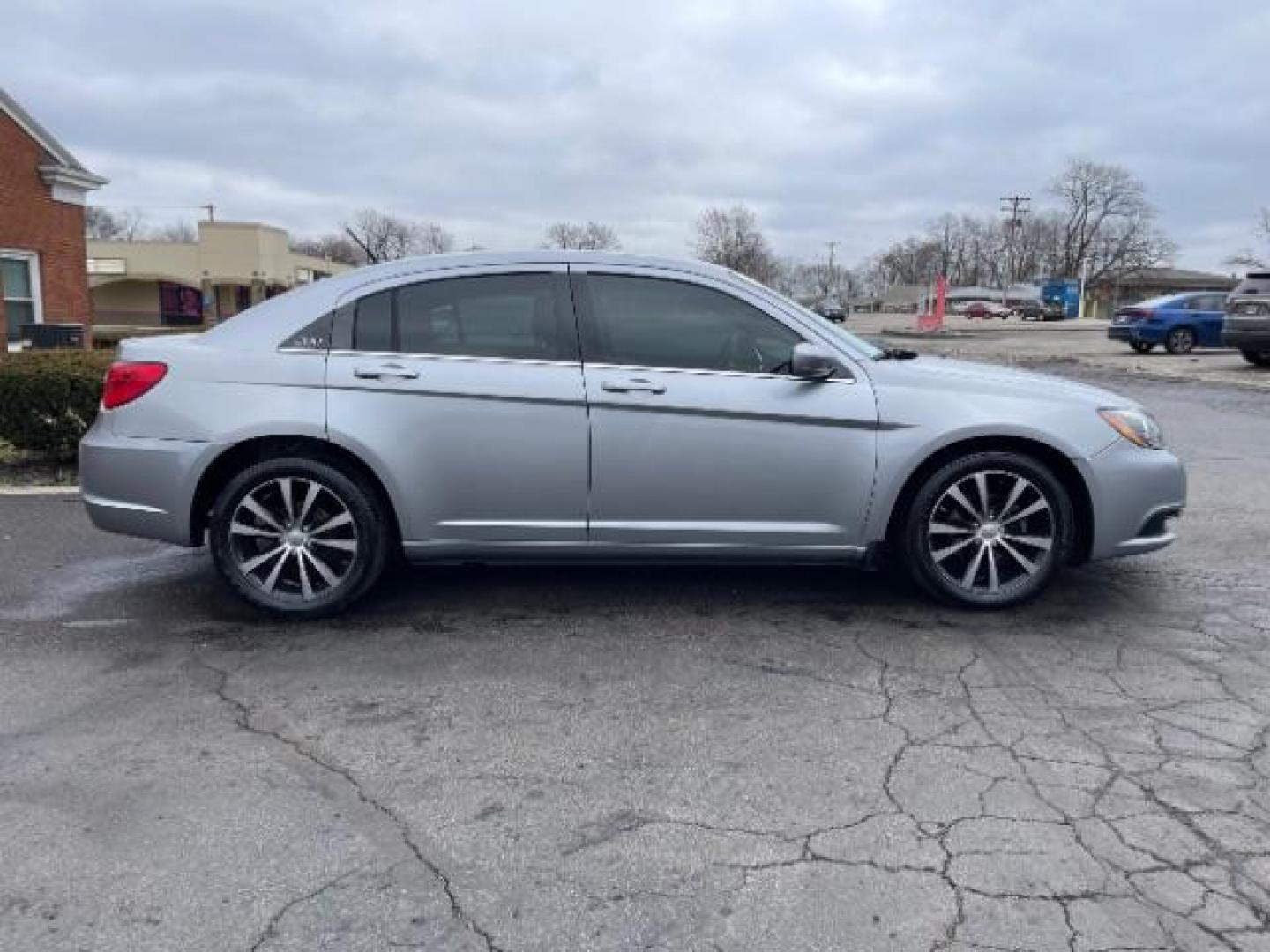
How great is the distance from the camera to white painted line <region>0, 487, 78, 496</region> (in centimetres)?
755

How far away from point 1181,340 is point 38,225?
81.9ft

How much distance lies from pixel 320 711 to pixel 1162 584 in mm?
4239

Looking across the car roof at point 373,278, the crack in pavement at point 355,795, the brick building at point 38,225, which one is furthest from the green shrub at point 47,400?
the brick building at point 38,225

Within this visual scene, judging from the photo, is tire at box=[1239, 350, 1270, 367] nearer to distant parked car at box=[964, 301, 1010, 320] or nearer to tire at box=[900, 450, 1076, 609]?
tire at box=[900, 450, 1076, 609]

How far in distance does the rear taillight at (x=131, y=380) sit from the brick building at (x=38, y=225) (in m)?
16.0

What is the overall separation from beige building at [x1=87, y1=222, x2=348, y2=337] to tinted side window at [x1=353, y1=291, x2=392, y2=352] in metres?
47.3

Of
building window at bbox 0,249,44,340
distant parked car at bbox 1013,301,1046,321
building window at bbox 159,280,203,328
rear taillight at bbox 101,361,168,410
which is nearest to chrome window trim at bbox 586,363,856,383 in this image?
rear taillight at bbox 101,361,168,410

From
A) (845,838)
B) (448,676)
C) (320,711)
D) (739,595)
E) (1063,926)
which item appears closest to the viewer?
(1063,926)

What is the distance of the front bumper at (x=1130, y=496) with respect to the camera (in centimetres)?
468

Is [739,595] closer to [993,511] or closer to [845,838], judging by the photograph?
[993,511]

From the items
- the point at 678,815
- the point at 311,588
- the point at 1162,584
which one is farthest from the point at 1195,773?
the point at 311,588

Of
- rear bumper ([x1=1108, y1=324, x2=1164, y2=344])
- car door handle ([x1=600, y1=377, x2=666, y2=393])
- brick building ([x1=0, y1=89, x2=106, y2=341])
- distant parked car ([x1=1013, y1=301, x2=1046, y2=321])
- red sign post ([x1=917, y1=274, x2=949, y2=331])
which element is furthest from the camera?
distant parked car ([x1=1013, y1=301, x2=1046, y2=321])

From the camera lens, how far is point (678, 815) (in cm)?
302

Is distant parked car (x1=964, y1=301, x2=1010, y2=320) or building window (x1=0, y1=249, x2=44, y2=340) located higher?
distant parked car (x1=964, y1=301, x2=1010, y2=320)
